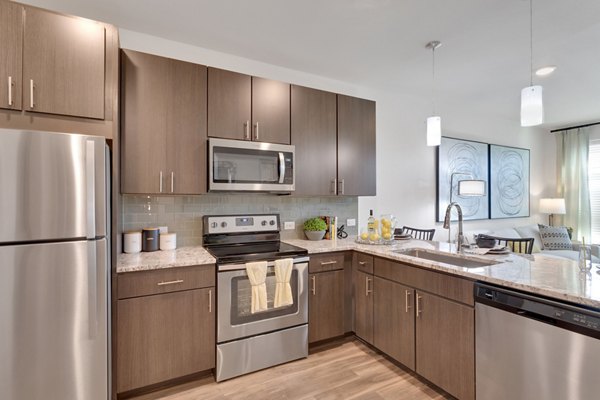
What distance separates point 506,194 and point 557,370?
14.7 feet

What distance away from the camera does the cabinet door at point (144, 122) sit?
6.88 feet

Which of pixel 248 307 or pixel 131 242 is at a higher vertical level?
pixel 131 242

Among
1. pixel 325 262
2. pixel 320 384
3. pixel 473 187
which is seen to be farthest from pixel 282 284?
pixel 473 187

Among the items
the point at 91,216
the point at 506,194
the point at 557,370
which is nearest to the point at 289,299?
the point at 91,216

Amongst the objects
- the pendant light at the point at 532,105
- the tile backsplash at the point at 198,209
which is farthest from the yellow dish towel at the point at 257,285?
the pendant light at the point at 532,105

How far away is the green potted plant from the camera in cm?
303

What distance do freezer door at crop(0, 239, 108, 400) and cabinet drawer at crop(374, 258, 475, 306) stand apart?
1.91m

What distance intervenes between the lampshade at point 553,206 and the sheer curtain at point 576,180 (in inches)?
9.0

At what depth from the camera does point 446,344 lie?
1.87 meters

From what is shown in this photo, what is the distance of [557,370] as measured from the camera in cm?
135

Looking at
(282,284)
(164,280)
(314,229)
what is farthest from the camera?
(314,229)

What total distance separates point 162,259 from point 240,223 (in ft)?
2.66

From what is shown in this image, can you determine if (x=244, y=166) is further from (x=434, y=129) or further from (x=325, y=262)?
(x=434, y=129)

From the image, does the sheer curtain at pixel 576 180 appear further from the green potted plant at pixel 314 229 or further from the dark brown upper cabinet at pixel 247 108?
the dark brown upper cabinet at pixel 247 108
